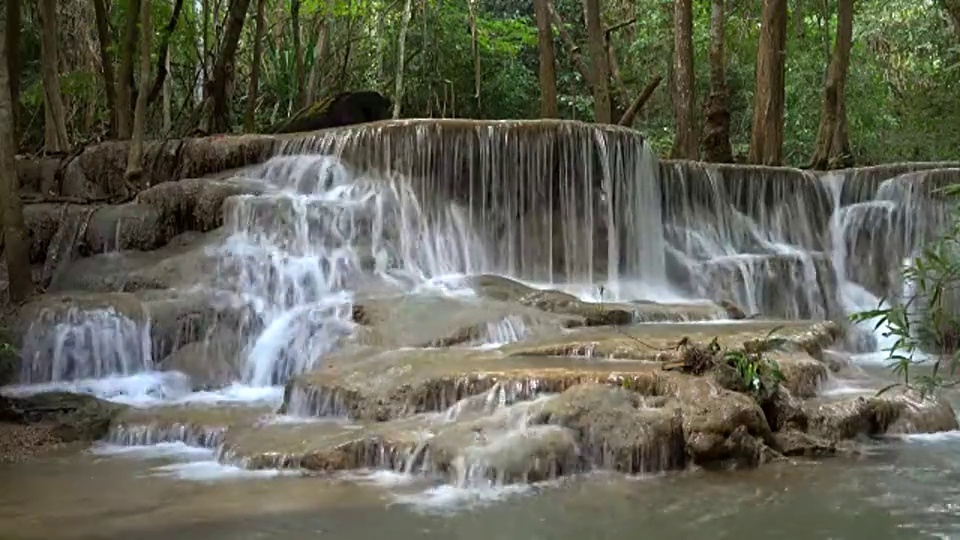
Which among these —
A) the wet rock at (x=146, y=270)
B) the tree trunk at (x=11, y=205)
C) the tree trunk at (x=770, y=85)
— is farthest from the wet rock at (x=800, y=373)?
the tree trunk at (x=770, y=85)

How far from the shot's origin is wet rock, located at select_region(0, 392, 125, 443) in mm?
7711

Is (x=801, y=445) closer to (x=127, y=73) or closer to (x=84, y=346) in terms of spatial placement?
(x=84, y=346)

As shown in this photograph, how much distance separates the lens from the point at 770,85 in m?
15.3

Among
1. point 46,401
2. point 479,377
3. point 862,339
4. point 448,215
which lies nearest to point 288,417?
point 479,377

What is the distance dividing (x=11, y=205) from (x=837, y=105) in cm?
1192

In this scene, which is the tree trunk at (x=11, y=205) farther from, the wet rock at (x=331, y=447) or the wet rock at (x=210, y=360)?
the wet rock at (x=331, y=447)

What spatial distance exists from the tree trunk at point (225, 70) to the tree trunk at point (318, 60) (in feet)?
8.26

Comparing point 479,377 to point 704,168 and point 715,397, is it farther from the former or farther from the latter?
point 704,168

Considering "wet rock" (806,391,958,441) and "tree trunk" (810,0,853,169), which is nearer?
"wet rock" (806,391,958,441)

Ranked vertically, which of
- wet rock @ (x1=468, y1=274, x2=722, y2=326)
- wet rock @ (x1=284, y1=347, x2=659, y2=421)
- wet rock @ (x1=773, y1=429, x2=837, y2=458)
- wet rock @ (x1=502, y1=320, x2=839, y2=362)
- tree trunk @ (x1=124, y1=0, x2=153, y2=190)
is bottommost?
wet rock @ (x1=773, y1=429, x2=837, y2=458)

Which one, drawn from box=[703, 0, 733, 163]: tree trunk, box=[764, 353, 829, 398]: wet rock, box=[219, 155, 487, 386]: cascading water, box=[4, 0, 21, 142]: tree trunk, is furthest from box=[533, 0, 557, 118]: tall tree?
box=[764, 353, 829, 398]: wet rock

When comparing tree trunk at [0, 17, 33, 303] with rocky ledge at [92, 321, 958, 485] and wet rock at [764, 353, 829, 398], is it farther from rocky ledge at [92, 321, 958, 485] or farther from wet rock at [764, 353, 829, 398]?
wet rock at [764, 353, 829, 398]

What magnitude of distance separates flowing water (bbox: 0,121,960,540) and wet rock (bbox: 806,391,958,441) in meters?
0.22

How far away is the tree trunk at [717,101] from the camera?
15.6 m
